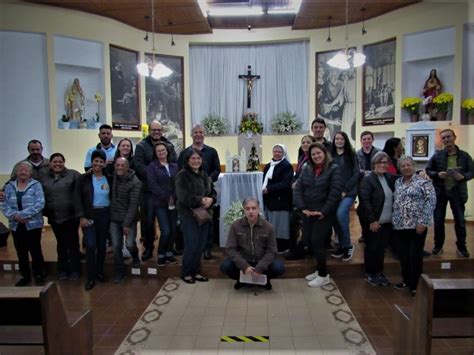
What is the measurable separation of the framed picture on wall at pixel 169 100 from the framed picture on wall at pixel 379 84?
14.2 feet

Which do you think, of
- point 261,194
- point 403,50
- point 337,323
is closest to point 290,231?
point 261,194

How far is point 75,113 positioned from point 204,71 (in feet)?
11.0

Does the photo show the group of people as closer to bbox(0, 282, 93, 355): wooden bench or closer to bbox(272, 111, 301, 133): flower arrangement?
bbox(0, 282, 93, 355): wooden bench

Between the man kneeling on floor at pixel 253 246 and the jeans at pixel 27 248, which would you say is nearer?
the man kneeling on floor at pixel 253 246

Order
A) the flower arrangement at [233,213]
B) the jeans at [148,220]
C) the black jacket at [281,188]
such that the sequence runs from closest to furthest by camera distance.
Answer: the jeans at [148,220] → the black jacket at [281,188] → the flower arrangement at [233,213]

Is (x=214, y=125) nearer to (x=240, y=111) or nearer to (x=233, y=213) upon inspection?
→ (x=240, y=111)

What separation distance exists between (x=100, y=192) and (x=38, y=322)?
218 centimetres

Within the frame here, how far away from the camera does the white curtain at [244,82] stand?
30.1 feet

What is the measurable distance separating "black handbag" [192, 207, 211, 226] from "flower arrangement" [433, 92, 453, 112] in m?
5.36

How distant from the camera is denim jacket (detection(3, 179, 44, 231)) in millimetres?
4152

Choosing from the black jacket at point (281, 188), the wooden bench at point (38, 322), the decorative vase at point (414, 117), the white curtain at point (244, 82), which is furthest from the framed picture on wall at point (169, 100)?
the wooden bench at point (38, 322)

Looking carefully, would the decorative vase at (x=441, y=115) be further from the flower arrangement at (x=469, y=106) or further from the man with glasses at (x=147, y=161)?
the man with glasses at (x=147, y=161)

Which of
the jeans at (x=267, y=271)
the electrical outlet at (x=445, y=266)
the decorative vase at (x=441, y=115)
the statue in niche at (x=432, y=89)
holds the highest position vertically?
the statue in niche at (x=432, y=89)

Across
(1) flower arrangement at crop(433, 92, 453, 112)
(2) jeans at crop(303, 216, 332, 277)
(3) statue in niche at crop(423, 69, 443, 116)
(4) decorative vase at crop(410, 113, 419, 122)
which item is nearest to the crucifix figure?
(4) decorative vase at crop(410, 113, 419, 122)
